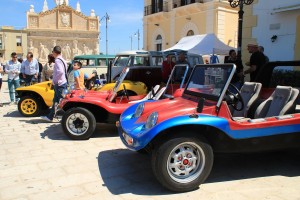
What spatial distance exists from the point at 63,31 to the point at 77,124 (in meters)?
45.9

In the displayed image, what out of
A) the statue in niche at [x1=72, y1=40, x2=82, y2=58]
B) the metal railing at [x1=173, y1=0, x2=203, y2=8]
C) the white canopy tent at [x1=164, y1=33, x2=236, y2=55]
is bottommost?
the white canopy tent at [x1=164, y1=33, x2=236, y2=55]

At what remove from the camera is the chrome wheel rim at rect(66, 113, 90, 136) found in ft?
19.2

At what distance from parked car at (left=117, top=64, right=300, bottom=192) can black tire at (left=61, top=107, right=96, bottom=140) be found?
156 centimetres

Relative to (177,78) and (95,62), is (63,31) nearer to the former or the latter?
(95,62)

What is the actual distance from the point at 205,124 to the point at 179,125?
0.30 m

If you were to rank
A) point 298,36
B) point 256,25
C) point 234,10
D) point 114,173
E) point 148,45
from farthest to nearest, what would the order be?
point 148,45
point 234,10
point 256,25
point 298,36
point 114,173

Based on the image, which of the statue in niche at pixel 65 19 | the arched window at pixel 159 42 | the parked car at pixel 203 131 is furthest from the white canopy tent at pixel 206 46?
the statue in niche at pixel 65 19

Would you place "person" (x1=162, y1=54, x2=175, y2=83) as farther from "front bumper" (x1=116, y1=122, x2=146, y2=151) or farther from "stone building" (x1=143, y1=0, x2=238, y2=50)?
"stone building" (x1=143, y1=0, x2=238, y2=50)

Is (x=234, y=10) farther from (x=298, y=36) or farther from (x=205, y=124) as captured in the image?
(x=205, y=124)

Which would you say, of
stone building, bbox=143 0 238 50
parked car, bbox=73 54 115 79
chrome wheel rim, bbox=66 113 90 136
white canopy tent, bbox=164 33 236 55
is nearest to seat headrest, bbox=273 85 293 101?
chrome wheel rim, bbox=66 113 90 136

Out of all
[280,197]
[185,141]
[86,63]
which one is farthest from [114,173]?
[86,63]

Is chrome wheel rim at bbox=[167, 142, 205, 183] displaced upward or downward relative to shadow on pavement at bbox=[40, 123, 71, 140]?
upward

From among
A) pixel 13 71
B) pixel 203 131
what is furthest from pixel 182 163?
pixel 13 71

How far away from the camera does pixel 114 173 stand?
4.30m
